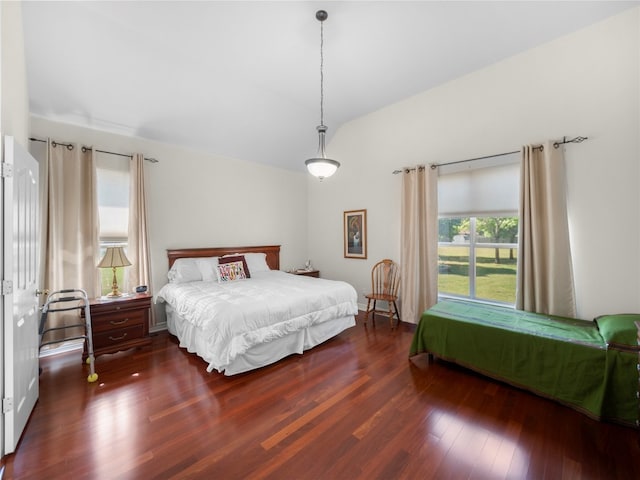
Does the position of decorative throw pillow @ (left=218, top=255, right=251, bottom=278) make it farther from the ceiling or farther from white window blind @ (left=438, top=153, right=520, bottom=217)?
white window blind @ (left=438, top=153, right=520, bottom=217)

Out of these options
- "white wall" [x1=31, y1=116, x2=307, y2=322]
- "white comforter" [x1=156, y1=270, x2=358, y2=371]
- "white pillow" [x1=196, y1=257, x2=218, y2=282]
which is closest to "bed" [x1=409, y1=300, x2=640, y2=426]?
"white comforter" [x1=156, y1=270, x2=358, y2=371]

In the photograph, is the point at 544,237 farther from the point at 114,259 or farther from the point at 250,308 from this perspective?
the point at 114,259

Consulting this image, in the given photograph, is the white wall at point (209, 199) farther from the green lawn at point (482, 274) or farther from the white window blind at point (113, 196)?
the green lawn at point (482, 274)

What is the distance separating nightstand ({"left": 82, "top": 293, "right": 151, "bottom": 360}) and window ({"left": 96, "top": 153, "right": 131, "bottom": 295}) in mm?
608

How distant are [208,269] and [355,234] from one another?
246 cm

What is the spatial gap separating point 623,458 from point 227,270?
3933mm

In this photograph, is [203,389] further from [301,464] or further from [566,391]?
[566,391]

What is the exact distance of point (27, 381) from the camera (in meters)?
1.88

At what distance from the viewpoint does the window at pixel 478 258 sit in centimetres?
328

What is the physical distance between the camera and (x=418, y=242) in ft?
12.4


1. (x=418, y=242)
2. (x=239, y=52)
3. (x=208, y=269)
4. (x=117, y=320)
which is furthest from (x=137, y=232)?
(x=418, y=242)

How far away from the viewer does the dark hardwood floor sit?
1.50 m

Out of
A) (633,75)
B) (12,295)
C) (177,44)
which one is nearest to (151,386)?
(12,295)

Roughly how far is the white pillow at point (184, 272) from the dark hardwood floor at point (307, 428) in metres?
1.19
